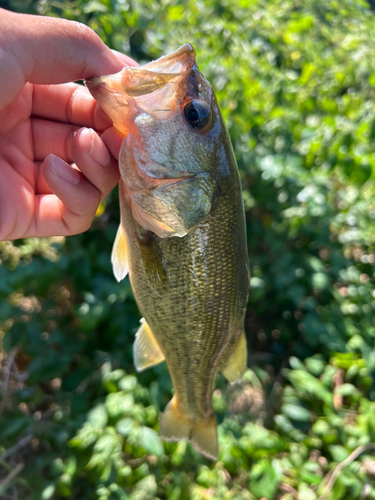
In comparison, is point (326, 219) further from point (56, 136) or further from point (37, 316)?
point (37, 316)

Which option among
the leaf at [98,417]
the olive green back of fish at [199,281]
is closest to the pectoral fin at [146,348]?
the olive green back of fish at [199,281]

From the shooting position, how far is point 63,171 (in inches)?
49.4

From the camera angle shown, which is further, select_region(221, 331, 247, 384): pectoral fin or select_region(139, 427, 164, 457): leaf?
select_region(139, 427, 164, 457): leaf

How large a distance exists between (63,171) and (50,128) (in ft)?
1.31

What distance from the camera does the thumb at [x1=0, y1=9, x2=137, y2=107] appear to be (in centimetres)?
107

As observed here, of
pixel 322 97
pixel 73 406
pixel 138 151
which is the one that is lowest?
pixel 73 406

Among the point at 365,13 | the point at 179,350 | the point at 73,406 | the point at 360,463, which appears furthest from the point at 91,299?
the point at 365,13

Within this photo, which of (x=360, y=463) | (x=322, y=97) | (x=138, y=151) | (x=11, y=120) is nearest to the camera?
(x=138, y=151)

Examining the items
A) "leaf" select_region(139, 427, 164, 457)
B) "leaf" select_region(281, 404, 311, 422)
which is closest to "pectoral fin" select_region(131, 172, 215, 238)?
"leaf" select_region(139, 427, 164, 457)

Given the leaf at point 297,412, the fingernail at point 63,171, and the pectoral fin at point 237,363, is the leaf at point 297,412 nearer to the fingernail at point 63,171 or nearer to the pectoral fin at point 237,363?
the pectoral fin at point 237,363

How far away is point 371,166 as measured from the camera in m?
2.29

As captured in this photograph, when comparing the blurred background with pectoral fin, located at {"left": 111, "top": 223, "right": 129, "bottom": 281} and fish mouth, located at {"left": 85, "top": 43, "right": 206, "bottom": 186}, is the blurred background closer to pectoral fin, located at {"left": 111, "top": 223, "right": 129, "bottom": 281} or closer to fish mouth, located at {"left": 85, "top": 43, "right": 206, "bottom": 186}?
pectoral fin, located at {"left": 111, "top": 223, "right": 129, "bottom": 281}

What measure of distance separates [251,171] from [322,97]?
4.45 ft

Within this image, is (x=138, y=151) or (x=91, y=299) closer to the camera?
(x=138, y=151)
